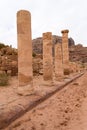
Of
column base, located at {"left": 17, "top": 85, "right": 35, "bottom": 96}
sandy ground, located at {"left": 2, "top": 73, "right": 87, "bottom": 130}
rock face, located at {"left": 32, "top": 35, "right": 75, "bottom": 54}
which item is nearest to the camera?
sandy ground, located at {"left": 2, "top": 73, "right": 87, "bottom": 130}

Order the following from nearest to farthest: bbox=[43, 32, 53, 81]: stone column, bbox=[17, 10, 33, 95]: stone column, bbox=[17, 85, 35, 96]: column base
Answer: bbox=[17, 85, 35, 96]: column base
bbox=[17, 10, 33, 95]: stone column
bbox=[43, 32, 53, 81]: stone column

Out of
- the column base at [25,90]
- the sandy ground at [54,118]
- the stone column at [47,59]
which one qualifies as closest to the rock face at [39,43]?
the stone column at [47,59]

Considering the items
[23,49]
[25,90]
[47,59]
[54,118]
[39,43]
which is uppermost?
[39,43]

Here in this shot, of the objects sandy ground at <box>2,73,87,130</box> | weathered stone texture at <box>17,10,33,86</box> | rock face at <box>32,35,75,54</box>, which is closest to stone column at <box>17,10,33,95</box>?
weathered stone texture at <box>17,10,33,86</box>

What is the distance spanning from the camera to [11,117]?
6.22 m

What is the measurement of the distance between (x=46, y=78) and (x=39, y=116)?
22.2ft

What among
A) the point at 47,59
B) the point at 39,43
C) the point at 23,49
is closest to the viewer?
the point at 23,49

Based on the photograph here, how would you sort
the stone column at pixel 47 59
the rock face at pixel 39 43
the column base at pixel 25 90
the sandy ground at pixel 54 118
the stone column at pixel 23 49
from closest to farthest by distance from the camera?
1. the sandy ground at pixel 54 118
2. the column base at pixel 25 90
3. the stone column at pixel 23 49
4. the stone column at pixel 47 59
5. the rock face at pixel 39 43

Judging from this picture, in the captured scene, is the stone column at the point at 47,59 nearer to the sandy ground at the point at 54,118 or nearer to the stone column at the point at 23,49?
the stone column at the point at 23,49

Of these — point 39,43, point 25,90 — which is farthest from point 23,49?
point 39,43

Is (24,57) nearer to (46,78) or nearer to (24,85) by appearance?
(24,85)

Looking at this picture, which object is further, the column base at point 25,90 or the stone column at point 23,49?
the stone column at point 23,49

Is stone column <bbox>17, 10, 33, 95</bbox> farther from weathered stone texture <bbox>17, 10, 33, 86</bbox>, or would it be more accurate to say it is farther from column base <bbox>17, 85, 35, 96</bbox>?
column base <bbox>17, 85, 35, 96</bbox>

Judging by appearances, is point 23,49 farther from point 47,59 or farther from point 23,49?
point 47,59
